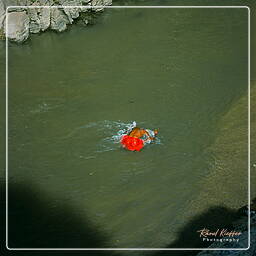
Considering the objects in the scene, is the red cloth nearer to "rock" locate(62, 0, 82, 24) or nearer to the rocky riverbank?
the rocky riverbank

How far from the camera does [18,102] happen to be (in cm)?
1271

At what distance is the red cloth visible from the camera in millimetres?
11187

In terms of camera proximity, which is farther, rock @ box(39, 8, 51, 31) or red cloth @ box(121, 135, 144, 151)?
rock @ box(39, 8, 51, 31)

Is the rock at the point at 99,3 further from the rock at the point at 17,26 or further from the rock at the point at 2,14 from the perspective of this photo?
the rock at the point at 2,14

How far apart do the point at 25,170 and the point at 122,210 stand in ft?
7.11

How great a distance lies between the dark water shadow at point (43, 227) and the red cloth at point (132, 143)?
75.8 inches

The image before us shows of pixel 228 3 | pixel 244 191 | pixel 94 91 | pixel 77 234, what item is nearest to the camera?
pixel 77 234

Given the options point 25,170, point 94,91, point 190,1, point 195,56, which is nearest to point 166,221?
point 25,170

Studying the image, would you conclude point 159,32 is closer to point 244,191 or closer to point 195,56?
point 195,56

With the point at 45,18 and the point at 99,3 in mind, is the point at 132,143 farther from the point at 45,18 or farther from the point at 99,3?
the point at 99,3

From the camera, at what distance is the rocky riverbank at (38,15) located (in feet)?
47.9

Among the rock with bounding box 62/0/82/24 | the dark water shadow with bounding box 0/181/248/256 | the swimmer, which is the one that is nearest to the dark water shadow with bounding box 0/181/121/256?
the dark water shadow with bounding box 0/181/248/256

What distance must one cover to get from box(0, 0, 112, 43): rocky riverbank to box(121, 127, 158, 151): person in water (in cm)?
502

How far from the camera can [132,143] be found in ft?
36.7
